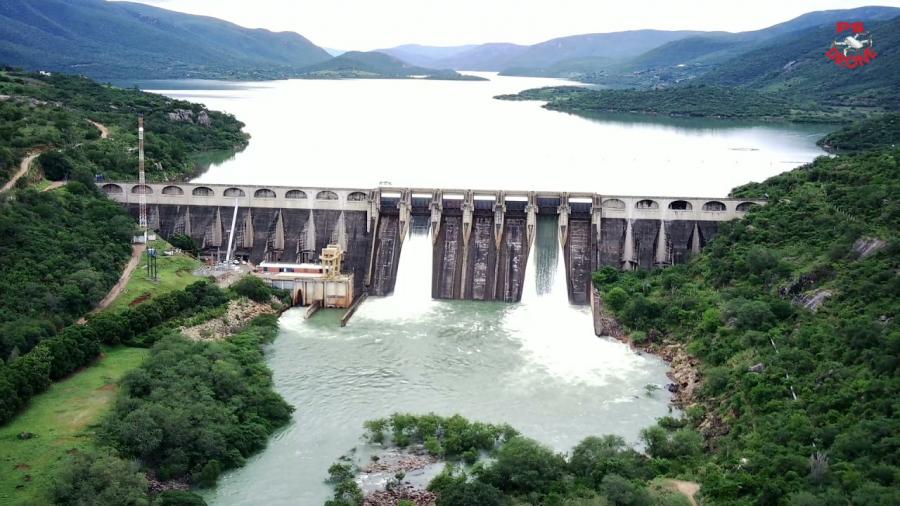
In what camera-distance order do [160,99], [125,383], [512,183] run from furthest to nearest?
[160,99] → [512,183] → [125,383]

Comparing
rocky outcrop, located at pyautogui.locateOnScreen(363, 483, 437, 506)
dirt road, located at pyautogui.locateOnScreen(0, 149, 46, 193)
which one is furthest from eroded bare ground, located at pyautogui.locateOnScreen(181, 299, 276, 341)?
dirt road, located at pyautogui.locateOnScreen(0, 149, 46, 193)

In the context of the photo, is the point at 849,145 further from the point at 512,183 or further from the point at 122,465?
the point at 122,465

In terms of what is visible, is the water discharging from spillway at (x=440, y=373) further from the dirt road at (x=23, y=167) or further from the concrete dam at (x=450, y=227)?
the dirt road at (x=23, y=167)

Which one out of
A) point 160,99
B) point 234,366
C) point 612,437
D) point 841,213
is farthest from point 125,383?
point 160,99

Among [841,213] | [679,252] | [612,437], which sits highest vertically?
[841,213]

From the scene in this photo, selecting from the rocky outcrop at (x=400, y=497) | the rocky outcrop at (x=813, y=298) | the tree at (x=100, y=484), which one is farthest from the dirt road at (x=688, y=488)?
the tree at (x=100, y=484)

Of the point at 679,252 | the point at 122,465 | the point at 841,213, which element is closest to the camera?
the point at 122,465
